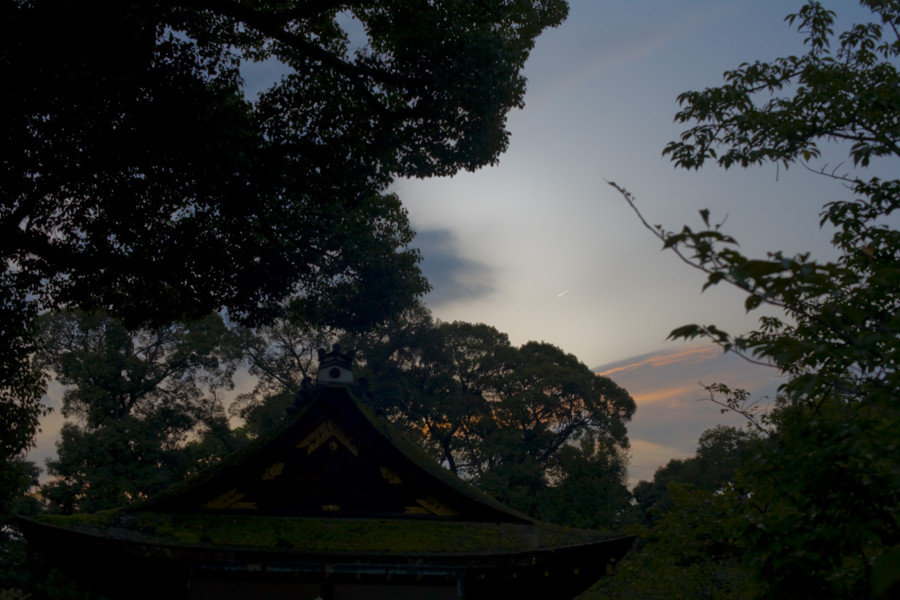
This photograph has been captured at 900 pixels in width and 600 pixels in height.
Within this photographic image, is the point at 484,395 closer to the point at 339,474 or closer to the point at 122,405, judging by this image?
the point at 122,405

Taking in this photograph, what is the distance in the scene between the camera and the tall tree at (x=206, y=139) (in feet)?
26.3

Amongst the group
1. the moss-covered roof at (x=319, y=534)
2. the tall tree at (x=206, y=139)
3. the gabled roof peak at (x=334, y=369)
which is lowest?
the moss-covered roof at (x=319, y=534)

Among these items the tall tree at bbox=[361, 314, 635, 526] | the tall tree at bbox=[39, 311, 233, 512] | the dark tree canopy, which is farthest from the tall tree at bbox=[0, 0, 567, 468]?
the tall tree at bbox=[361, 314, 635, 526]

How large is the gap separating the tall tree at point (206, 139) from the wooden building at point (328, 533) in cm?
467

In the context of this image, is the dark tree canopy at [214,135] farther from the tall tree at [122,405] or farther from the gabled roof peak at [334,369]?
the tall tree at [122,405]

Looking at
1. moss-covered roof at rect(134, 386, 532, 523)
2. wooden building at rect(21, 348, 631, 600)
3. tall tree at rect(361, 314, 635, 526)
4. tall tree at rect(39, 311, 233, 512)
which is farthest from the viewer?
tall tree at rect(361, 314, 635, 526)

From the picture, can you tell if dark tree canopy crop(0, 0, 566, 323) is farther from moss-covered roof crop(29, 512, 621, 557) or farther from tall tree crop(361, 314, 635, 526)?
tall tree crop(361, 314, 635, 526)

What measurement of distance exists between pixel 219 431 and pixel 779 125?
25935 millimetres

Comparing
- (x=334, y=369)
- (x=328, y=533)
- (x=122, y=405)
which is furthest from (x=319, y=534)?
(x=122, y=405)

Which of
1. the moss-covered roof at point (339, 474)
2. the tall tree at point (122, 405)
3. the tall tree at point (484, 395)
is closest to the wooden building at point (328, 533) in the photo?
the moss-covered roof at point (339, 474)

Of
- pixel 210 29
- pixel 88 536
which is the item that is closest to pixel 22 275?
pixel 210 29

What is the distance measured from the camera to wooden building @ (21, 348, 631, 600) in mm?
5605

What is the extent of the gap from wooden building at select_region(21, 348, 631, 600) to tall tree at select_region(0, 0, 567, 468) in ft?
15.3

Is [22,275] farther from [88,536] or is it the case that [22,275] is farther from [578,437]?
[578,437]
